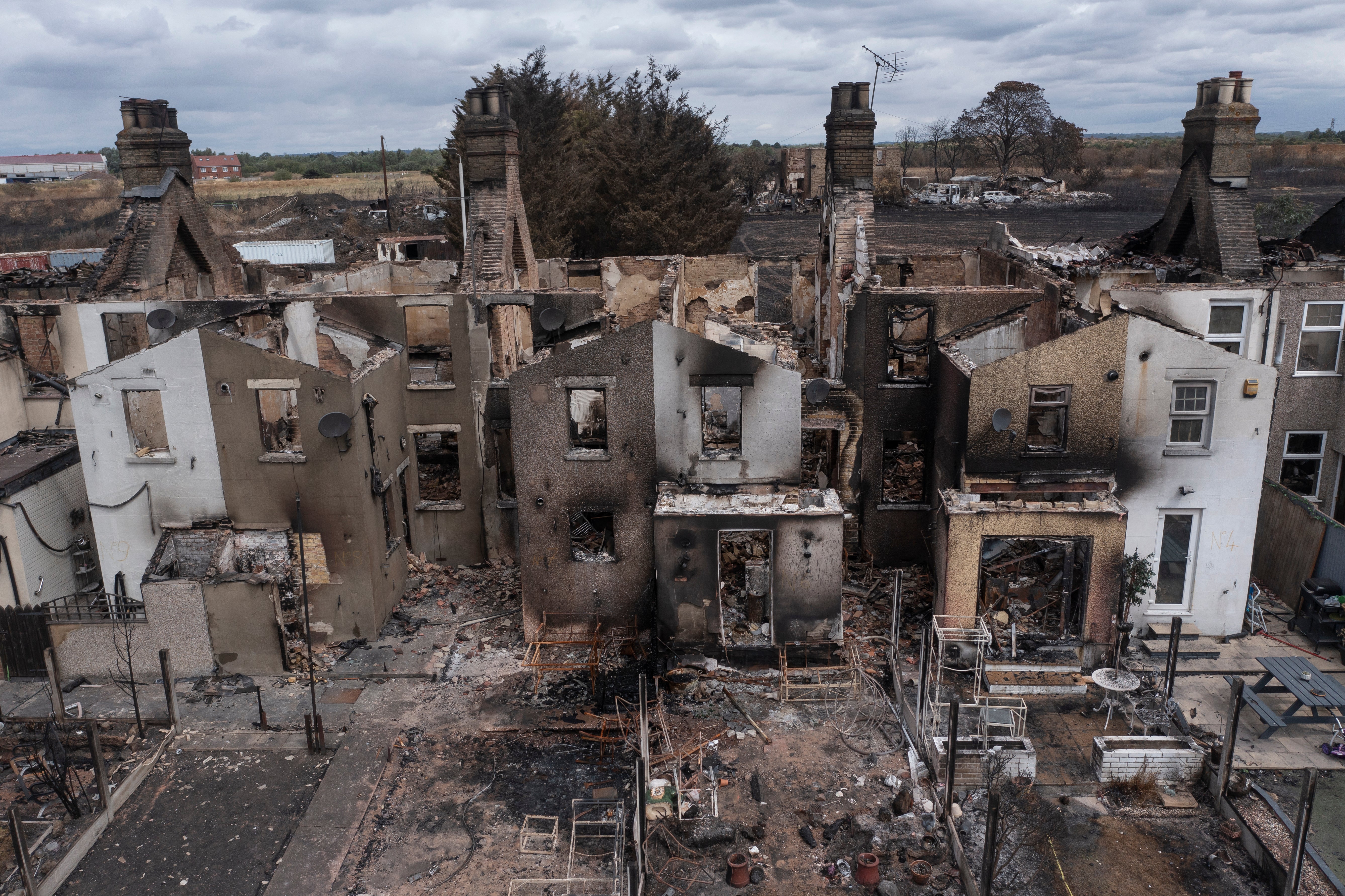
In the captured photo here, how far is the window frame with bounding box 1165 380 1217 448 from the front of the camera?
17609 mm

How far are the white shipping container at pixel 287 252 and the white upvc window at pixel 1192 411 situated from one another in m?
32.7

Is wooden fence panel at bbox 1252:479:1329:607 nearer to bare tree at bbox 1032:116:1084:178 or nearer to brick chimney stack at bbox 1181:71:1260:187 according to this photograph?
brick chimney stack at bbox 1181:71:1260:187

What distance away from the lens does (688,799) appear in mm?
14641

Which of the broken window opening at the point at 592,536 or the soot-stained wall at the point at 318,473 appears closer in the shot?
the soot-stained wall at the point at 318,473

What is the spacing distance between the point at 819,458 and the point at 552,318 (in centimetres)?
750

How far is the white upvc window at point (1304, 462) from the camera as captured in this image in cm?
2259

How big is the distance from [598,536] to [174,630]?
28.6 ft

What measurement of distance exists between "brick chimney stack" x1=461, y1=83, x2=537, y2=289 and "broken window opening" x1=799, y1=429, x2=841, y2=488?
885cm

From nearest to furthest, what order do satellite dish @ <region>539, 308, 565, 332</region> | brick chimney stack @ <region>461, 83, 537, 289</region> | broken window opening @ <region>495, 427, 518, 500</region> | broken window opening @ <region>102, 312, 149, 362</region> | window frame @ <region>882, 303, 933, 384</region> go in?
window frame @ <region>882, 303, 933, 384</region> → satellite dish @ <region>539, 308, 565, 332</region> → broken window opening @ <region>495, 427, 518, 500</region> → broken window opening @ <region>102, 312, 149, 362</region> → brick chimney stack @ <region>461, 83, 537, 289</region>

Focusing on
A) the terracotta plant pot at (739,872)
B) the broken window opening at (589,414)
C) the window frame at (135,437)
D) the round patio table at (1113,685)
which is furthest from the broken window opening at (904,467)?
the window frame at (135,437)

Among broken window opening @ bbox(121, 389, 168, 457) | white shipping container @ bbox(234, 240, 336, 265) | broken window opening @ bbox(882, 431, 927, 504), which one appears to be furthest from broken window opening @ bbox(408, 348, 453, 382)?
white shipping container @ bbox(234, 240, 336, 265)

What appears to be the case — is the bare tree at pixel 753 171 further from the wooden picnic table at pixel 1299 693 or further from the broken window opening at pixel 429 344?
the wooden picnic table at pixel 1299 693

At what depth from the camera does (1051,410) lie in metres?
19.6

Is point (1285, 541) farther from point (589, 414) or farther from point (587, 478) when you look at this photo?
point (589, 414)
